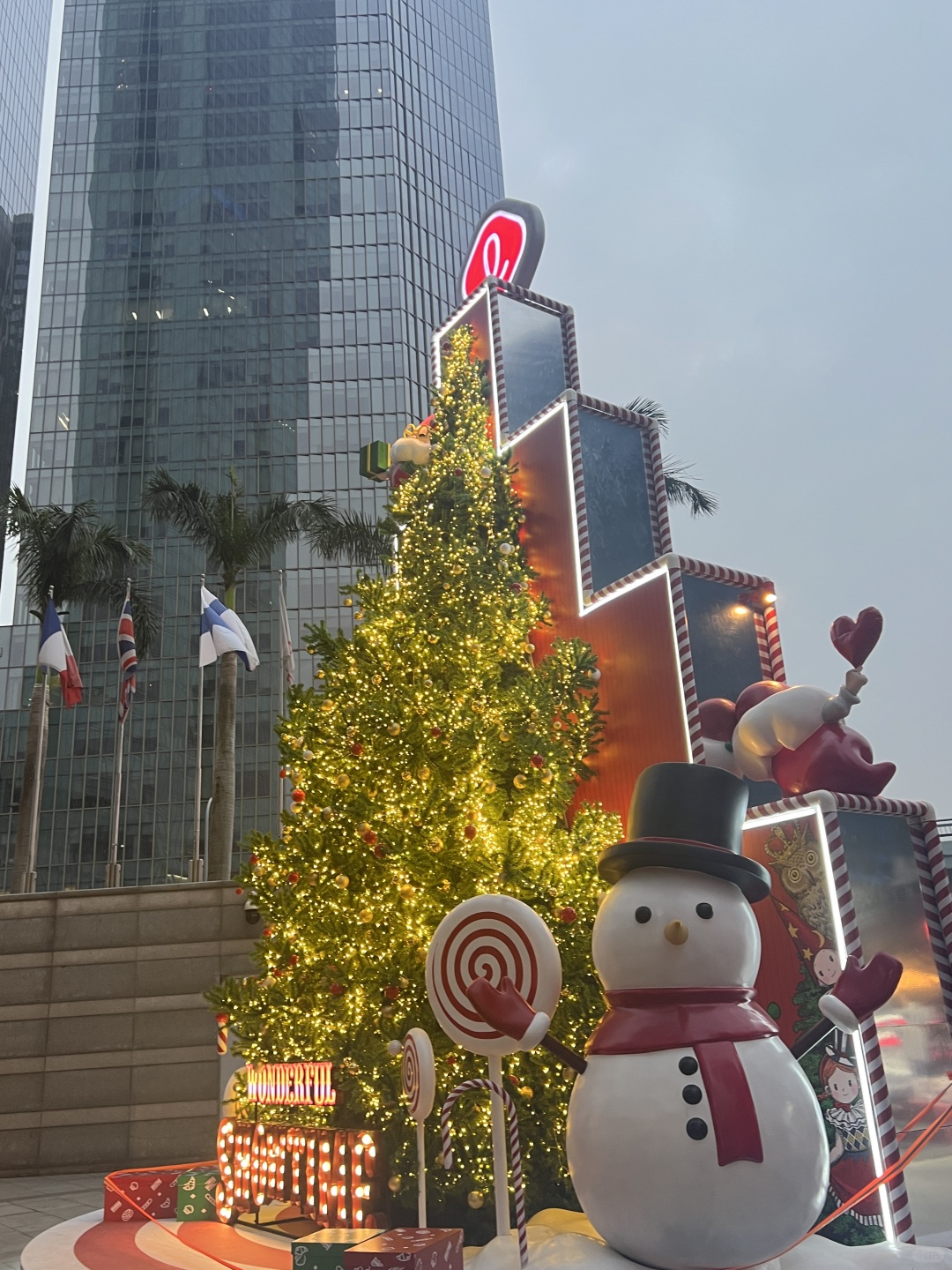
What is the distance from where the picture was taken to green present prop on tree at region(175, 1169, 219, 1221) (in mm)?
8602

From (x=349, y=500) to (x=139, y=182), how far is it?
83.7ft

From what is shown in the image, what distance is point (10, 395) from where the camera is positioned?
65.5 meters

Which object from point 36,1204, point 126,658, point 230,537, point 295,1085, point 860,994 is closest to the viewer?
point 860,994

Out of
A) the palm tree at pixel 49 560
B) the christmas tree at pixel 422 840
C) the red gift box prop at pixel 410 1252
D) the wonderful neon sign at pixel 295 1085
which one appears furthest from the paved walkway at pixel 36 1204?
the palm tree at pixel 49 560

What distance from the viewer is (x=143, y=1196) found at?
8.87 meters

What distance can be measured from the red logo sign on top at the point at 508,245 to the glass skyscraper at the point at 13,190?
177 ft

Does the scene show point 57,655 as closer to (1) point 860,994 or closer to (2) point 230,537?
(2) point 230,537

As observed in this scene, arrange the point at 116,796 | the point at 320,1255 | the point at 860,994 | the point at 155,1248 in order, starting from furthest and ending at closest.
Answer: the point at 116,796 → the point at 155,1248 → the point at 320,1255 → the point at 860,994

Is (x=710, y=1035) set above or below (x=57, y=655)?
below

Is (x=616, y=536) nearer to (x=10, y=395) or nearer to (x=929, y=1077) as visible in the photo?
(x=929, y=1077)

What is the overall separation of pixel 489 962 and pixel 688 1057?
1.33 meters

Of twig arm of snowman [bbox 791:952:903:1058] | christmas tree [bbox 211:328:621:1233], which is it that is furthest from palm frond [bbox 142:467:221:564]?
twig arm of snowman [bbox 791:952:903:1058]

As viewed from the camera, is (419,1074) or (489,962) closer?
(489,962)

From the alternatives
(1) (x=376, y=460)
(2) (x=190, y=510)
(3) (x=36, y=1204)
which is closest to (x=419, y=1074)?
(3) (x=36, y=1204)
